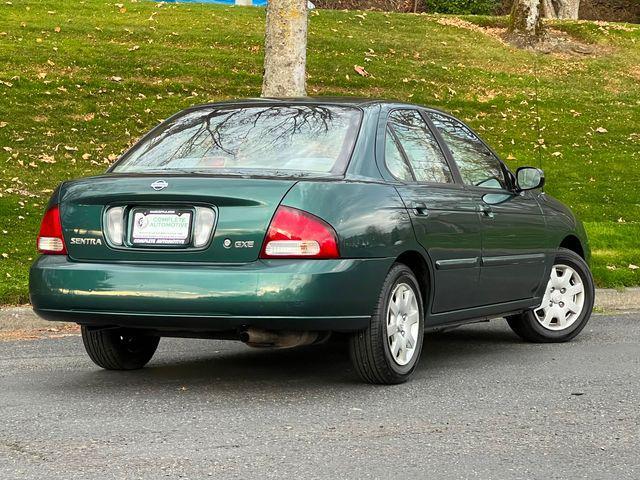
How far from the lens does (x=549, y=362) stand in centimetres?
771

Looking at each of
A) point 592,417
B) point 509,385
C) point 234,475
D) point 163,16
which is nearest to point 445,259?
point 509,385

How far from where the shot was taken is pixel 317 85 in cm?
2180

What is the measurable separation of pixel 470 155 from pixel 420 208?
123 cm

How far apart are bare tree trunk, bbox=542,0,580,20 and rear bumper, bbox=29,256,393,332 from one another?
3277cm

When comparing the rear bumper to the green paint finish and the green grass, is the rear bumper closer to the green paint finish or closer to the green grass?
the green paint finish

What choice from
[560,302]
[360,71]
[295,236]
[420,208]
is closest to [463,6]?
[360,71]

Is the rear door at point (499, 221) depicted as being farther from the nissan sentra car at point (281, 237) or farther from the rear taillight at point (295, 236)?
the rear taillight at point (295, 236)

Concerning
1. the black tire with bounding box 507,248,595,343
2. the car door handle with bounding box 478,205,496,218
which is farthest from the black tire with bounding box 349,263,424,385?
the black tire with bounding box 507,248,595,343

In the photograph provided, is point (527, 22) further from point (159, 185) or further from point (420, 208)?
point (159, 185)

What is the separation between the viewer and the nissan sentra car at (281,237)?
237 inches

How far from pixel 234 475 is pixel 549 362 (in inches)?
139

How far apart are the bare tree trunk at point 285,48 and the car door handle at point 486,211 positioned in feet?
23.7

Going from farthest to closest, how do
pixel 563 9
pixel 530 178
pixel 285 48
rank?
1. pixel 563 9
2. pixel 285 48
3. pixel 530 178

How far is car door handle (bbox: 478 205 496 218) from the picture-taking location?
296 inches
